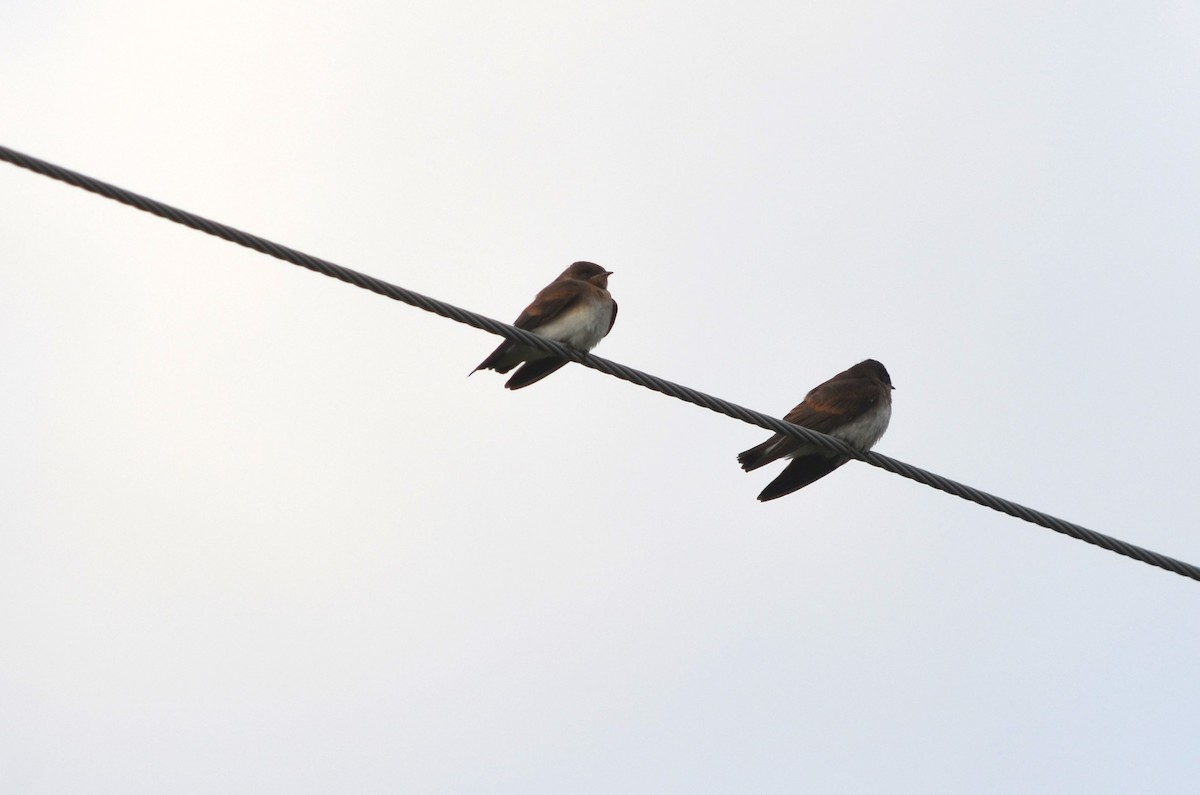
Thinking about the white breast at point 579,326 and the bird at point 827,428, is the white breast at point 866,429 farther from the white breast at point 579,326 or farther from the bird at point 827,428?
the white breast at point 579,326

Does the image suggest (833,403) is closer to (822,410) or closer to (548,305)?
(822,410)

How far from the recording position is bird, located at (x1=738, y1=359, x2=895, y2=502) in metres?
9.38

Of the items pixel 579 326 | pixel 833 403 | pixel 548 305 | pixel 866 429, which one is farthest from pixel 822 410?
pixel 548 305

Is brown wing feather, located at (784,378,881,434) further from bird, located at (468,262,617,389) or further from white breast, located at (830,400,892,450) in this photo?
bird, located at (468,262,617,389)

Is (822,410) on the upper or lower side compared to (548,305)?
lower

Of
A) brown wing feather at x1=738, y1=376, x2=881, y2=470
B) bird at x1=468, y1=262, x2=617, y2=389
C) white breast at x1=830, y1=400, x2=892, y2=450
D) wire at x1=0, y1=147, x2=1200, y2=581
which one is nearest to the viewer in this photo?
wire at x1=0, y1=147, x2=1200, y2=581

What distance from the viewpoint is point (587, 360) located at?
25.9 feet

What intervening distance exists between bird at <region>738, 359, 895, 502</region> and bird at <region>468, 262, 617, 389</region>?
1.22m

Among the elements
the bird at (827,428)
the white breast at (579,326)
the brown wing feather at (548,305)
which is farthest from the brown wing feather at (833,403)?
the brown wing feather at (548,305)

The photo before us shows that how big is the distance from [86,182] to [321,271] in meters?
0.95

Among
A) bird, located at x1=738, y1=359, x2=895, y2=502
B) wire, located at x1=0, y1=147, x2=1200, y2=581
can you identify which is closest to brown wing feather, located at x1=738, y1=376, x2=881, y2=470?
bird, located at x1=738, y1=359, x2=895, y2=502

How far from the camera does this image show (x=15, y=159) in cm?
514

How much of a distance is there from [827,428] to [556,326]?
163 centimetres

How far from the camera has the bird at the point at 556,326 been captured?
9.89 meters
